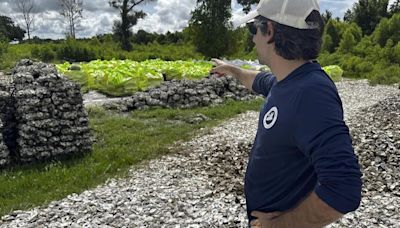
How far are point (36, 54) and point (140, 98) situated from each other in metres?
23.3

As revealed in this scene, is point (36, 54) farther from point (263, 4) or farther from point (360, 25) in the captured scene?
point (263, 4)

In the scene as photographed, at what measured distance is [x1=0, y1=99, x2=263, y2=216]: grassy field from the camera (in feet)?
20.3

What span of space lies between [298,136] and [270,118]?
173mm

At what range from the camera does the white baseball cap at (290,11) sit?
1772 millimetres

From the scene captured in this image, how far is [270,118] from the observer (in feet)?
5.95

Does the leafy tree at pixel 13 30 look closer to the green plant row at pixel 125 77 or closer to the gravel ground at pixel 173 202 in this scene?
the green plant row at pixel 125 77

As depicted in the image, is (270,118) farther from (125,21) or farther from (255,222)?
(125,21)

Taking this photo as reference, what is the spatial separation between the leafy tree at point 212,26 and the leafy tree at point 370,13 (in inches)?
719

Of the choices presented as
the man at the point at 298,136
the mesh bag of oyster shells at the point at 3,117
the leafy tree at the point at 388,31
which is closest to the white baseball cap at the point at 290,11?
the man at the point at 298,136

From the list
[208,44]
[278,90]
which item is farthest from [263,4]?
[208,44]

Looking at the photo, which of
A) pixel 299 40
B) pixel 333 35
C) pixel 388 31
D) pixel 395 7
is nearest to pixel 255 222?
pixel 299 40

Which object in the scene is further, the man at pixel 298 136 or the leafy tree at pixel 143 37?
the leafy tree at pixel 143 37

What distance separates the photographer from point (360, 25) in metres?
42.0

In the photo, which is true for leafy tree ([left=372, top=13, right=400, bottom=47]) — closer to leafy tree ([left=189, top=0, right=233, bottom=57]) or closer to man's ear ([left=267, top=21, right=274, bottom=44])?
leafy tree ([left=189, top=0, right=233, bottom=57])
